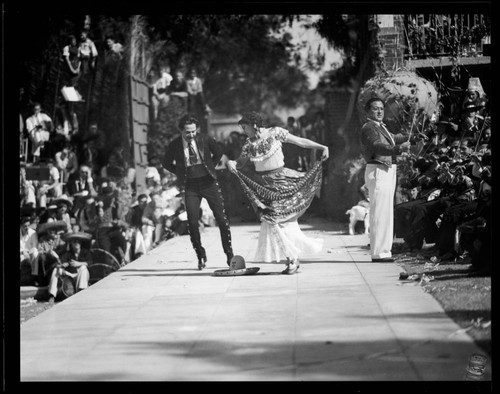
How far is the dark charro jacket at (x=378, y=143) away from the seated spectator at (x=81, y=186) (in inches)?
80.2

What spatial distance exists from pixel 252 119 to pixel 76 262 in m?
1.89

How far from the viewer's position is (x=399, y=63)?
7.29m

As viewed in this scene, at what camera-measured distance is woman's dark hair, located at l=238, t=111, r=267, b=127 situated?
727 cm

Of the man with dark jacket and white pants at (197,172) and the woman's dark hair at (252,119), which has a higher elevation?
the woman's dark hair at (252,119)

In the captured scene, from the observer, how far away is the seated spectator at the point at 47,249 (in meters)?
7.91

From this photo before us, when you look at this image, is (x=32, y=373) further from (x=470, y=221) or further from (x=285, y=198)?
(x=470, y=221)

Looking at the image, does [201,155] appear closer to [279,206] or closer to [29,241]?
[279,206]

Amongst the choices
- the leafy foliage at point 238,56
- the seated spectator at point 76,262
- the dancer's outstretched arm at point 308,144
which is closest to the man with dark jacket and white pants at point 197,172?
the leafy foliage at point 238,56

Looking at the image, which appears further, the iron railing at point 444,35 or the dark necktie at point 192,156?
the dark necktie at point 192,156

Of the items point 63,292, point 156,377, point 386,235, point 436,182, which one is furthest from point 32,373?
point 436,182

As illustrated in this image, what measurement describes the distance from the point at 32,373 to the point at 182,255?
169 cm

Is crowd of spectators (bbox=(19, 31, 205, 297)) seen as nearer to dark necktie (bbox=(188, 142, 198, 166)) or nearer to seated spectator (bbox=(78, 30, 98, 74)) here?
seated spectator (bbox=(78, 30, 98, 74))

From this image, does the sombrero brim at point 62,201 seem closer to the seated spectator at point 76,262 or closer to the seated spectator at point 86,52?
the seated spectator at point 76,262

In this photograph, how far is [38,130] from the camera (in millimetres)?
7637
